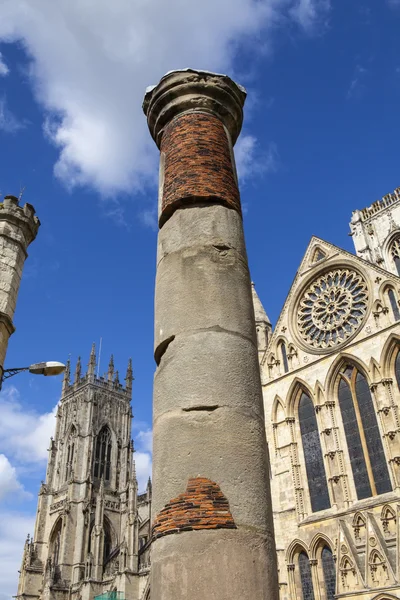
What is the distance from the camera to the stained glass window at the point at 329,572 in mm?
14422

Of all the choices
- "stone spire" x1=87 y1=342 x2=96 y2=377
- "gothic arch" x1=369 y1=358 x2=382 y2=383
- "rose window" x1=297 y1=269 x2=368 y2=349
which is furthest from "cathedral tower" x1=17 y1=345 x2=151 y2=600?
"gothic arch" x1=369 y1=358 x2=382 y2=383

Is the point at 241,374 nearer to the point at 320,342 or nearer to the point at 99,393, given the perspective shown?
the point at 320,342

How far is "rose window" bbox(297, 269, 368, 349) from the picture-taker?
691 inches

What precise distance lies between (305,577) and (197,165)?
13621 millimetres

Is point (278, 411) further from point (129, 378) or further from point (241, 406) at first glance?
point (129, 378)

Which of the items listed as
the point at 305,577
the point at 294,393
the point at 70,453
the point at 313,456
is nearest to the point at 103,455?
the point at 70,453

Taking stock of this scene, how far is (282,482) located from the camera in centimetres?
1675

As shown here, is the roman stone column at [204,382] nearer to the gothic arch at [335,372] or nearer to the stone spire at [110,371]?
the gothic arch at [335,372]

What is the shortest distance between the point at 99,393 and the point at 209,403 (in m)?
49.6

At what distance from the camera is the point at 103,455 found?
160ft

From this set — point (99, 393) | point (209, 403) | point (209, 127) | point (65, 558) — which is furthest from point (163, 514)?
point (99, 393)

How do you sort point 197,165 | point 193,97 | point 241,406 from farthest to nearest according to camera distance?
point 193,97 < point 197,165 < point 241,406

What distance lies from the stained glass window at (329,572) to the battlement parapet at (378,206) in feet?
66.7

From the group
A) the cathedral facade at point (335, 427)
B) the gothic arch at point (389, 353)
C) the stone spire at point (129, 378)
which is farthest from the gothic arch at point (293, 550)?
the stone spire at point (129, 378)
